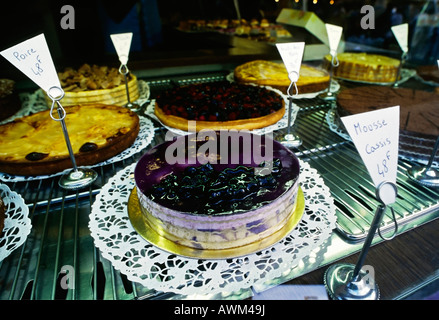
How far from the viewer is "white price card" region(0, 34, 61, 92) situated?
46.0 inches

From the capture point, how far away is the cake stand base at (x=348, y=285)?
2.91ft

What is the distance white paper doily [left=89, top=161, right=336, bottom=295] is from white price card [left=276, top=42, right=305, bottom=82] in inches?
31.8

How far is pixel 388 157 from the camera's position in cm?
79

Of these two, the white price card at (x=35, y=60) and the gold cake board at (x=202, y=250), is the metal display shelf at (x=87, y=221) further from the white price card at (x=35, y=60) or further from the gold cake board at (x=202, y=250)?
the white price card at (x=35, y=60)

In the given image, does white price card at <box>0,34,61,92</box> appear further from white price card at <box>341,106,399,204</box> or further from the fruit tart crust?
white price card at <box>341,106,399,204</box>

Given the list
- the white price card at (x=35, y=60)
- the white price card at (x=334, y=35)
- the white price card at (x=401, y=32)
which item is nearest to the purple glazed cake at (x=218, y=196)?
the white price card at (x=35, y=60)

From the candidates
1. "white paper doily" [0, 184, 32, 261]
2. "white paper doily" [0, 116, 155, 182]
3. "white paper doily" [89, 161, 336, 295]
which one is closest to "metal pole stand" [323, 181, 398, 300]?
"white paper doily" [89, 161, 336, 295]

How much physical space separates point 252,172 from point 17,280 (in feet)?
2.86

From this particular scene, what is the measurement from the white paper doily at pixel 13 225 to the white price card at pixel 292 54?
1.44m

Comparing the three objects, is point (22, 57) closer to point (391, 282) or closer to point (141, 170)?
point (141, 170)

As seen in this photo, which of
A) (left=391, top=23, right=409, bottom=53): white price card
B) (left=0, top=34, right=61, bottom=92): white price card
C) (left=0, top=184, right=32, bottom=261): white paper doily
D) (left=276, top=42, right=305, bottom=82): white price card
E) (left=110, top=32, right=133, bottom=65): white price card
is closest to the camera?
(left=0, top=184, right=32, bottom=261): white paper doily

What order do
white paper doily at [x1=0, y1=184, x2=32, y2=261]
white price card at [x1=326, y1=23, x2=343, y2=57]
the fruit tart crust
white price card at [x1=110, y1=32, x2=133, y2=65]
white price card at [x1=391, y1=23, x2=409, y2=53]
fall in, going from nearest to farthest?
white paper doily at [x1=0, y1=184, x2=32, y2=261], the fruit tart crust, white price card at [x1=110, y1=32, x2=133, y2=65], white price card at [x1=326, y1=23, x2=343, y2=57], white price card at [x1=391, y1=23, x2=409, y2=53]

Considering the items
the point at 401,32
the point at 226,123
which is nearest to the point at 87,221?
the point at 226,123
